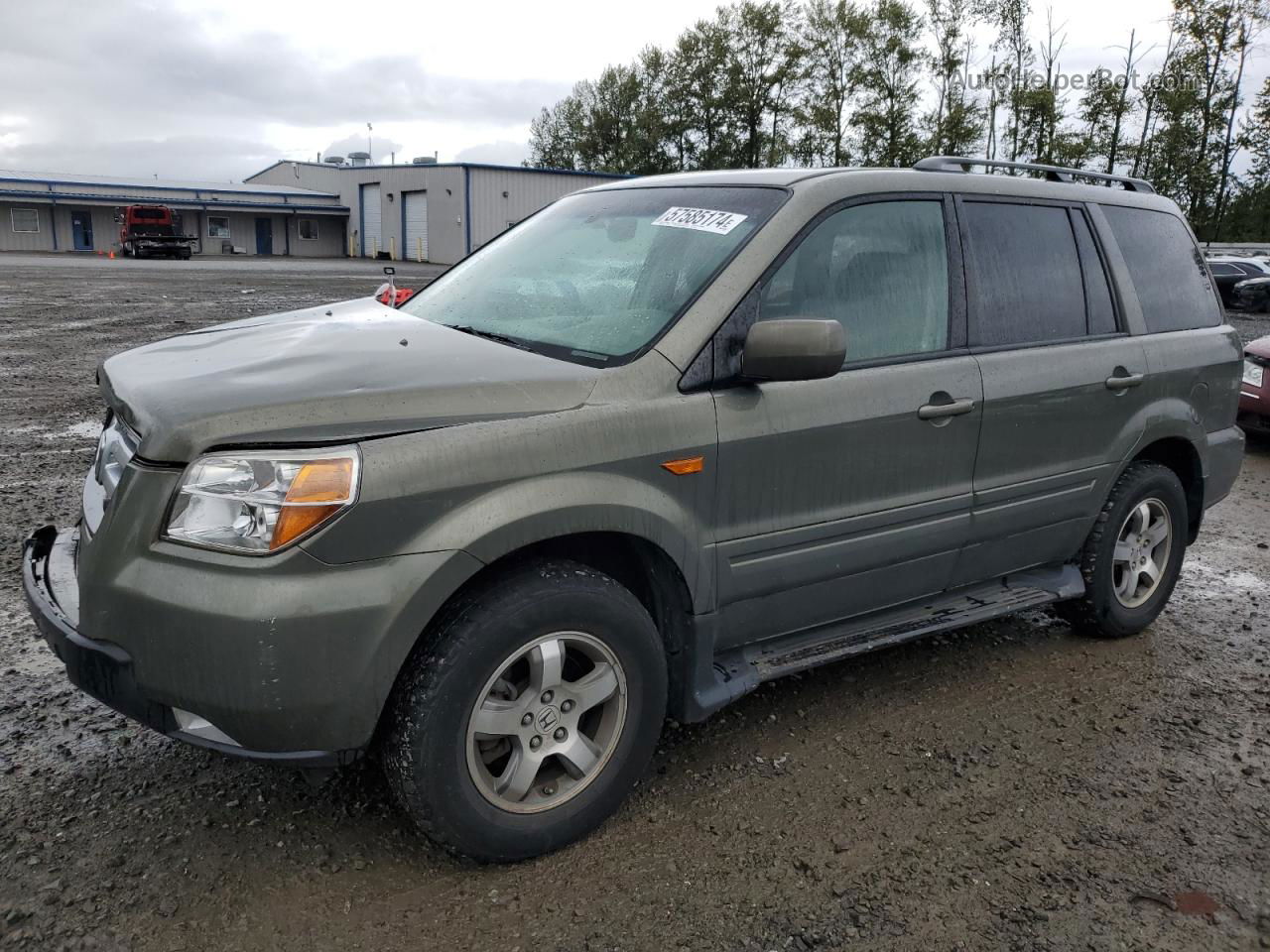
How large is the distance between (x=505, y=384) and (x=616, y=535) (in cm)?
53

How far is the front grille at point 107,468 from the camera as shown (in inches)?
100

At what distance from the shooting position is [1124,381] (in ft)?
13.2

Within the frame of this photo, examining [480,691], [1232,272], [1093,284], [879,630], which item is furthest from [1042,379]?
[1232,272]

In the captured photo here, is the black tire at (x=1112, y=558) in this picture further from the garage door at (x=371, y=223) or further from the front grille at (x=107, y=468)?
the garage door at (x=371, y=223)

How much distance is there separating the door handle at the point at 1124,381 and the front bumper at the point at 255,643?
2781 millimetres

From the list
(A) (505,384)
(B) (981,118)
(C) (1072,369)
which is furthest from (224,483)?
(B) (981,118)

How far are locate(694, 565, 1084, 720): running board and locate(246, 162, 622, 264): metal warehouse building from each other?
41879 mm

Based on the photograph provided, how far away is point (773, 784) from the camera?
3162 millimetres

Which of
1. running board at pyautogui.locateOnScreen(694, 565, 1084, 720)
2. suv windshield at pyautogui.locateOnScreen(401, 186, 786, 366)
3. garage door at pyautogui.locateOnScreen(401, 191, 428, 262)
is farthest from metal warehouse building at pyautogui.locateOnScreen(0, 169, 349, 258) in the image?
running board at pyautogui.locateOnScreen(694, 565, 1084, 720)

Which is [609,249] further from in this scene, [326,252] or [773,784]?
[326,252]

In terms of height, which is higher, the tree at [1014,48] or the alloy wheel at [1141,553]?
the tree at [1014,48]

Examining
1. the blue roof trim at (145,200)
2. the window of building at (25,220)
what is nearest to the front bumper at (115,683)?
the blue roof trim at (145,200)

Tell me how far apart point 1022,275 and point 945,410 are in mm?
802

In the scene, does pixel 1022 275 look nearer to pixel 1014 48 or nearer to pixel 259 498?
pixel 259 498
